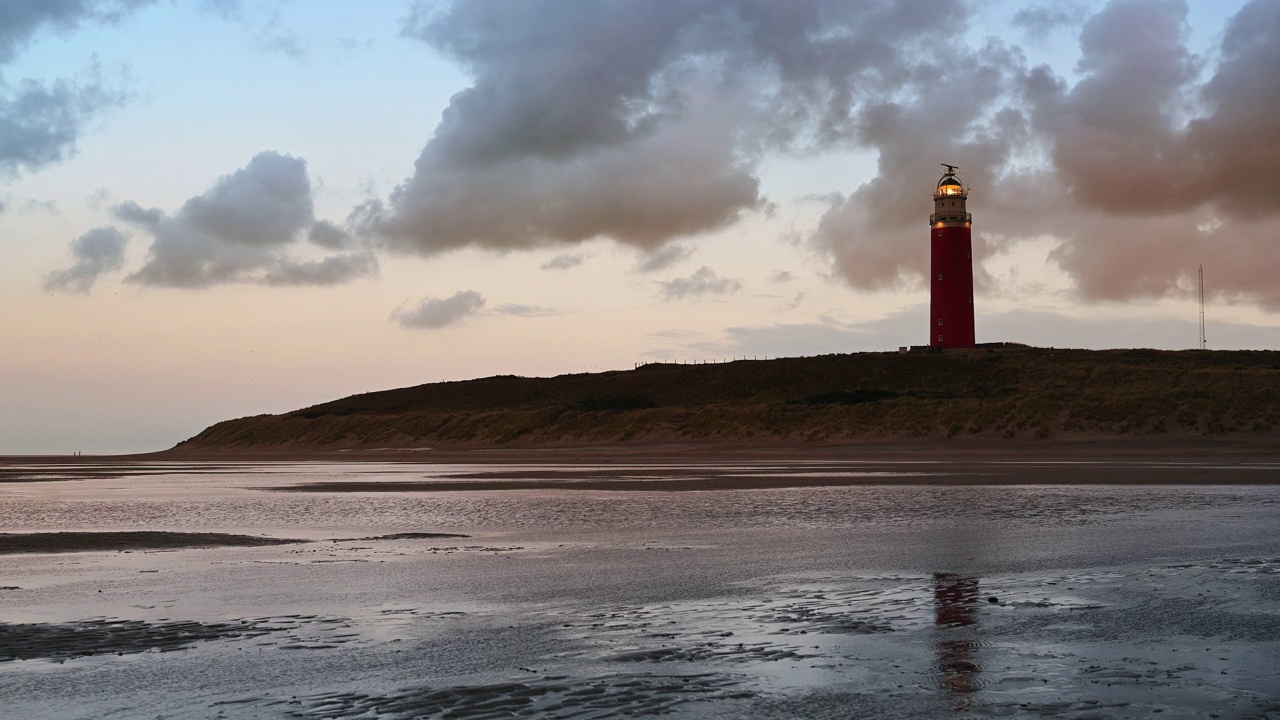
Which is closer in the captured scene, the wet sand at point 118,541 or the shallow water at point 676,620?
the shallow water at point 676,620

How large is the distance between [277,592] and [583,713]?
6102mm

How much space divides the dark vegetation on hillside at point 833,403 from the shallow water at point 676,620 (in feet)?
126

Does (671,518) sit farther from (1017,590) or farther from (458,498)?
(1017,590)

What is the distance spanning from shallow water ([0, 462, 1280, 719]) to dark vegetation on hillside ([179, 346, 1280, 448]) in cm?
3855

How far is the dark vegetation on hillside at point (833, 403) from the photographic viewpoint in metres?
56.2

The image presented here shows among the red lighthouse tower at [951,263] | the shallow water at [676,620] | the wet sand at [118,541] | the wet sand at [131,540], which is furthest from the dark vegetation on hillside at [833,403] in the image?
the wet sand at [118,541]

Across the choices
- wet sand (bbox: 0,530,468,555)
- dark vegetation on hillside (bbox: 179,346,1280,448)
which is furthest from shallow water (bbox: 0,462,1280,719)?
dark vegetation on hillside (bbox: 179,346,1280,448)

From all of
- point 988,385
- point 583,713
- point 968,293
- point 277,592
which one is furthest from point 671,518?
point 968,293

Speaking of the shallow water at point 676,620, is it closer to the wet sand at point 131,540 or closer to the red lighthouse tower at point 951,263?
the wet sand at point 131,540

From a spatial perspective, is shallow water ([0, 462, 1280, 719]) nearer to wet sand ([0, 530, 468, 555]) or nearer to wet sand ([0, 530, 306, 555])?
wet sand ([0, 530, 468, 555])

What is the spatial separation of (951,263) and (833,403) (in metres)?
18.1

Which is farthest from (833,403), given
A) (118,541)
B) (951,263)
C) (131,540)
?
(118,541)

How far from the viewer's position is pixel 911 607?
33.9 feet

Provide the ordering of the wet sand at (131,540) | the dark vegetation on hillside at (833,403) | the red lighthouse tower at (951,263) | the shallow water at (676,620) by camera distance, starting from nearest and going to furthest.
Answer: the shallow water at (676,620) < the wet sand at (131,540) < the dark vegetation on hillside at (833,403) < the red lighthouse tower at (951,263)
